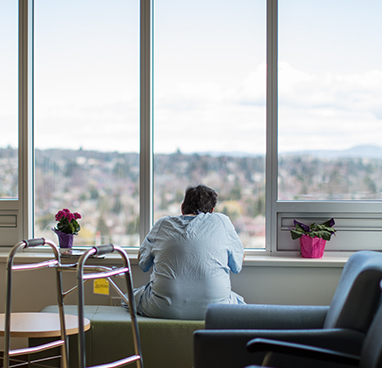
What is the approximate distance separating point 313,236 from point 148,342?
52.1 inches

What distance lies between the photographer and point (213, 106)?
3258 millimetres

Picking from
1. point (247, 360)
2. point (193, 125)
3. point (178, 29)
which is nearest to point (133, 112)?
point (193, 125)

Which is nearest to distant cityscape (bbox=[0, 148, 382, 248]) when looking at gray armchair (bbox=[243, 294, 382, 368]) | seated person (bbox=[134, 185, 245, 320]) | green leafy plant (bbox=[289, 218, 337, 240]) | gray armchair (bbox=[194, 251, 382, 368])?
green leafy plant (bbox=[289, 218, 337, 240])

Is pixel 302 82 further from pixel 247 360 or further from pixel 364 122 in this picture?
pixel 247 360

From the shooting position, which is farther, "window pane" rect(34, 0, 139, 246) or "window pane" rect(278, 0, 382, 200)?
"window pane" rect(34, 0, 139, 246)

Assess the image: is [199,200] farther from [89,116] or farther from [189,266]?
[89,116]

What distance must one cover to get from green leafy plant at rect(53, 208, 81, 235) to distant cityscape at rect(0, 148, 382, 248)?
25cm

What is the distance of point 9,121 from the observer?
3387mm

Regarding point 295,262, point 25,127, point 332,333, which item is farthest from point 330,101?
Answer: point 25,127

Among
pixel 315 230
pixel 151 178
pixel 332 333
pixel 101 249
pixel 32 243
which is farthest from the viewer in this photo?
pixel 151 178

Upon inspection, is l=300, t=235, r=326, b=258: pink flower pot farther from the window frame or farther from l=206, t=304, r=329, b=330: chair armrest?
l=206, t=304, r=329, b=330: chair armrest

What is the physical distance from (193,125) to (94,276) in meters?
1.86

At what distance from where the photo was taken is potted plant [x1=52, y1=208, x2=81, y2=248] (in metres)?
3.06

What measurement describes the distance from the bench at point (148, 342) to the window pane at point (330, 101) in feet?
4.30
